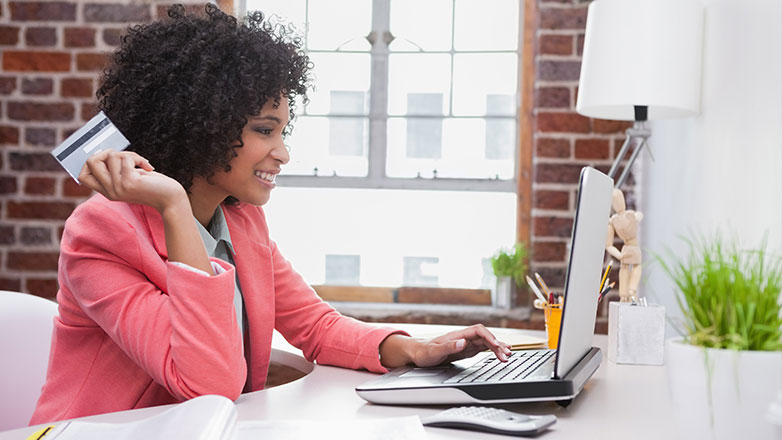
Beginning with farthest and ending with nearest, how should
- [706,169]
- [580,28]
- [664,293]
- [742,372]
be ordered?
[580,28], [664,293], [706,169], [742,372]

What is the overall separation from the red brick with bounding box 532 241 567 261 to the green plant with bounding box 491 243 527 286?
1.7 inches

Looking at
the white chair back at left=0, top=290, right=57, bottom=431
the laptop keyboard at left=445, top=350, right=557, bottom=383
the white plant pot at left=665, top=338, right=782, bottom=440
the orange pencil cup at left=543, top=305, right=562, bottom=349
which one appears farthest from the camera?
the orange pencil cup at left=543, top=305, right=562, bottom=349

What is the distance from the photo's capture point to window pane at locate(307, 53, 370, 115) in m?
2.93

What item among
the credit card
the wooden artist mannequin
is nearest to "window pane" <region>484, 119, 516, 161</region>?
the wooden artist mannequin

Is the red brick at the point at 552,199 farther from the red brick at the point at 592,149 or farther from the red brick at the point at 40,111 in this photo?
the red brick at the point at 40,111

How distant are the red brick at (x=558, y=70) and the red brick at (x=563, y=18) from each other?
127mm

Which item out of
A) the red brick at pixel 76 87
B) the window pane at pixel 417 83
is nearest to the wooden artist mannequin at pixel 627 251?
the window pane at pixel 417 83

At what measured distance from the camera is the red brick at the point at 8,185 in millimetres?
2760

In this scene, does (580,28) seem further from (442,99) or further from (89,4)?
(89,4)

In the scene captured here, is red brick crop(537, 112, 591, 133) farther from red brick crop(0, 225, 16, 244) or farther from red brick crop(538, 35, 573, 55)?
red brick crop(0, 225, 16, 244)

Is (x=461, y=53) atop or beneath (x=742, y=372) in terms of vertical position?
atop

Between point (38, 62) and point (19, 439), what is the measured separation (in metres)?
2.29

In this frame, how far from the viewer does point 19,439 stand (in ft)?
2.72

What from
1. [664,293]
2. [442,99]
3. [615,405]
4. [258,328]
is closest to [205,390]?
[258,328]
